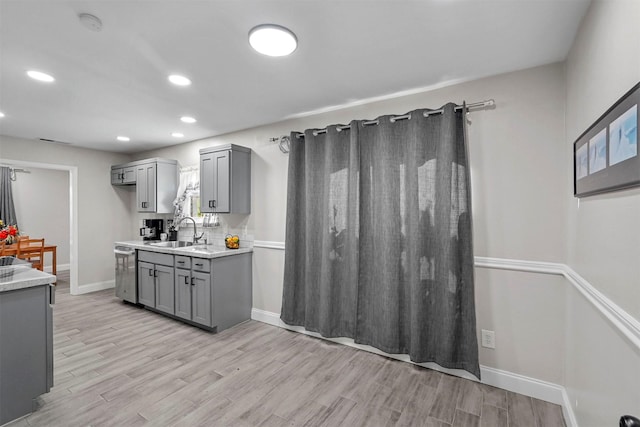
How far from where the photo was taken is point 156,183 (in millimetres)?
4492

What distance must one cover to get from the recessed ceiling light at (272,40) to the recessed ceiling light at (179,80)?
0.86 meters

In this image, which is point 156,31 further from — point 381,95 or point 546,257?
point 546,257

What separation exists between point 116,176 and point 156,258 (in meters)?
2.34

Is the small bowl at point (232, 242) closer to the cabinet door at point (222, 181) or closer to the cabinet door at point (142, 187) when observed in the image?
the cabinet door at point (222, 181)

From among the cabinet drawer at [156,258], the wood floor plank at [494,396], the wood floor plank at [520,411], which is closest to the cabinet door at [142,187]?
the cabinet drawer at [156,258]

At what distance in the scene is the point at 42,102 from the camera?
2.89 meters

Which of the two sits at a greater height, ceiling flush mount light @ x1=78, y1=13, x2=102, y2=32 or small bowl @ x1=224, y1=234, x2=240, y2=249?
ceiling flush mount light @ x1=78, y1=13, x2=102, y2=32

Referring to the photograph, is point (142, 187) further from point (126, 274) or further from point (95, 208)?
point (126, 274)

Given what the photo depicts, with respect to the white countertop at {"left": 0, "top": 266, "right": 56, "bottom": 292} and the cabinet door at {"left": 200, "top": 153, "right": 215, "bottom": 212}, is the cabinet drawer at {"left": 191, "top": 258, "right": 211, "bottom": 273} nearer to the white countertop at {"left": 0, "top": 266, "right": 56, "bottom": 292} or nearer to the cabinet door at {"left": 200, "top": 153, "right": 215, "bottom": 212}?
the cabinet door at {"left": 200, "top": 153, "right": 215, "bottom": 212}

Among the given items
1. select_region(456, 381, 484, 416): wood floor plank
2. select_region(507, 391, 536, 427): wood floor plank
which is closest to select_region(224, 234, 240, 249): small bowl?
select_region(456, 381, 484, 416): wood floor plank

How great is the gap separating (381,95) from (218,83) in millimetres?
1493

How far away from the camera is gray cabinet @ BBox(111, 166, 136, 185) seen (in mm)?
4846

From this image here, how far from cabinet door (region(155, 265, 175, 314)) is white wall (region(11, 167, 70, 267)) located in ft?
15.4

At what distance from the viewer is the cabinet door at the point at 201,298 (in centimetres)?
326
